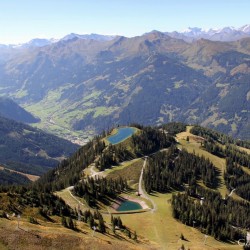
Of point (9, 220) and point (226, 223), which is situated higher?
point (9, 220)

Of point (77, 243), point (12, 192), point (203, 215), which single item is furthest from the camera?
point (203, 215)

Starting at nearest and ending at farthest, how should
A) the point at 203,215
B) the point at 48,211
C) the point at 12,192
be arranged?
the point at 48,211 → the point at 12,192 → the point at 203,215

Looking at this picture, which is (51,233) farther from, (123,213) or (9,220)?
(123,213)

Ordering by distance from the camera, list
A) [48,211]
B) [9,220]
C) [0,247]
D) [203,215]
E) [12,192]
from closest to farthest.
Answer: [0,247] < [9,220] < [48,211] < [12,192] < [203,215]

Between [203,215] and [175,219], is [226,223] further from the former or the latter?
[175,219]

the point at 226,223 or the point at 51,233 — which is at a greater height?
the point at 51,233

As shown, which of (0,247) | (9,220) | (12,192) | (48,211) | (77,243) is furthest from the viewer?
(12,192)

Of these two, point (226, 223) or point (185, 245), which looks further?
point (226, 223)

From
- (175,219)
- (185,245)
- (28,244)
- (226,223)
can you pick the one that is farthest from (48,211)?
(226,223)

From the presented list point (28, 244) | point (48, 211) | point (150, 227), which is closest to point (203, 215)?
point (150, 227)
